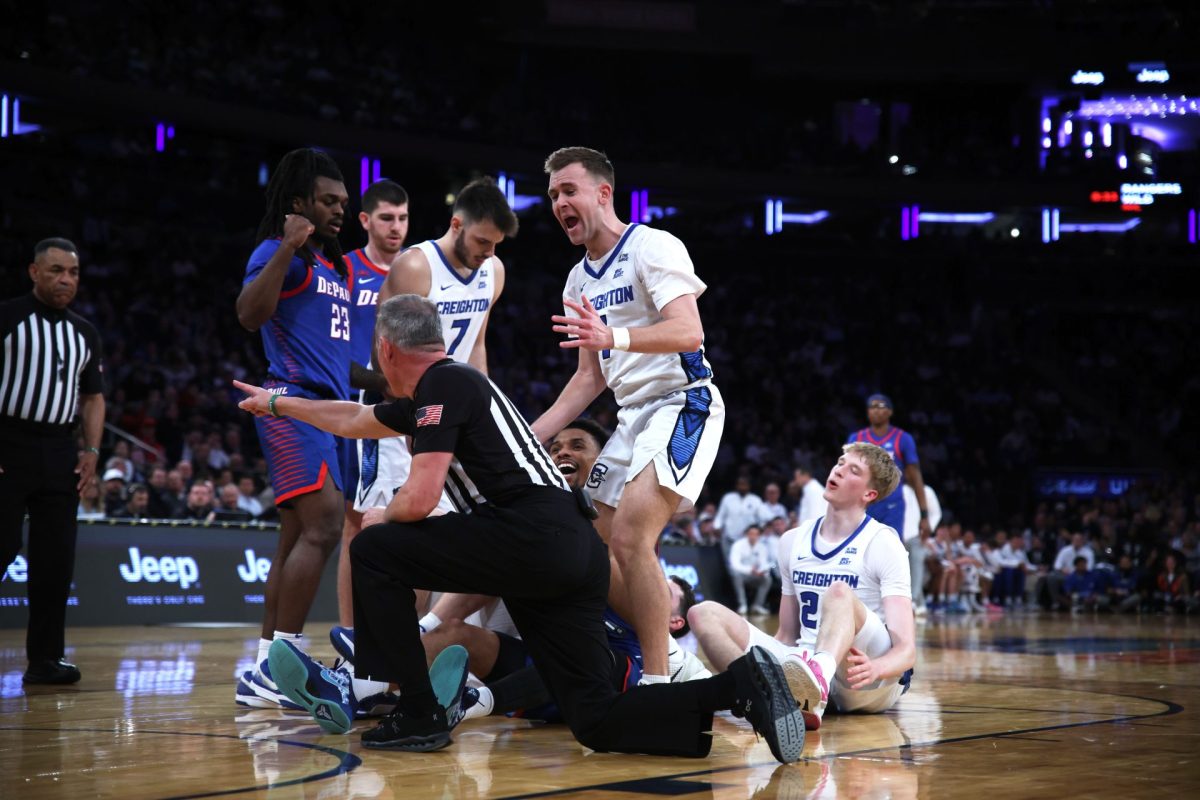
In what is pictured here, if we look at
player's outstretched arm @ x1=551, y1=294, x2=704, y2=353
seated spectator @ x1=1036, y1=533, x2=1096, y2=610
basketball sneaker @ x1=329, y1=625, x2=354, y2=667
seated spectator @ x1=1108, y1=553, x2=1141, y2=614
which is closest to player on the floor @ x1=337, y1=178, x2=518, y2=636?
basketball sneaker @ x1=329, y1=625, x2=354, y2=667

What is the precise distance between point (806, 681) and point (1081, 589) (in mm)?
16861

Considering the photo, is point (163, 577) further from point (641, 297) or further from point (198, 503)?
point (641, 297)

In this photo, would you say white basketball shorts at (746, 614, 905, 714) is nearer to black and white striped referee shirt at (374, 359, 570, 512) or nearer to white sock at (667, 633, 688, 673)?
white sock at (667, 633, 688, 673)

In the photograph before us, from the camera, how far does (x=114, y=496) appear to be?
41.9 feet

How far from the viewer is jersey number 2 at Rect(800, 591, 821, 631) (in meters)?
5.50

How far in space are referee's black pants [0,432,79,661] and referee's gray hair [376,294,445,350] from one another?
288 cm

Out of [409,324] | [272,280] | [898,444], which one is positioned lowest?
[898,444]

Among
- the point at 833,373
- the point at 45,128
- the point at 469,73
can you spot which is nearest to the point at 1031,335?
the point at 833,373

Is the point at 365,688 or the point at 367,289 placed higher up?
the point at 367,289

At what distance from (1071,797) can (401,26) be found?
1068 inches

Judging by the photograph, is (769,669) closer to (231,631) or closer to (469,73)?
(231,631)

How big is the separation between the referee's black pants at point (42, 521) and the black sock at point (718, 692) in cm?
372

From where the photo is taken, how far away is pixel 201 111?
2144 cm

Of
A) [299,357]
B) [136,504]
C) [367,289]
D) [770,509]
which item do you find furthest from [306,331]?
[770,509]
